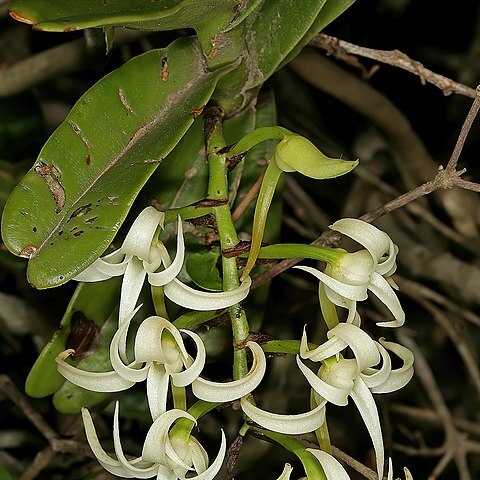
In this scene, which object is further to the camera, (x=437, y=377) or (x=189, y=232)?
(x=437, y=377)

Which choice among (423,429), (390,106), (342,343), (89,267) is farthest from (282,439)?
(423,429)

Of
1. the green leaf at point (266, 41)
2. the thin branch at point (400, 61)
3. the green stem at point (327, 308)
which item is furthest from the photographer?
the thin branch at point (400, 61)

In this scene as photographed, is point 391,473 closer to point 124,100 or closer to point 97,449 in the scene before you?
point 97,449

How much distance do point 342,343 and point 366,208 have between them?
74cm

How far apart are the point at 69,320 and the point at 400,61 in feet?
1.45

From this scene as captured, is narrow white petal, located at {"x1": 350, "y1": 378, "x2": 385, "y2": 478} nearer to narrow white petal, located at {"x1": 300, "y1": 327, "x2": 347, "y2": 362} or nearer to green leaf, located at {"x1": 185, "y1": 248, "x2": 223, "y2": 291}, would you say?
narrow white petal, located at {"x1": 300, "y1": 327, "x2": 347, "y2": 362}

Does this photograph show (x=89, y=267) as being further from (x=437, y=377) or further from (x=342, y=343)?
(x=437, y=377)

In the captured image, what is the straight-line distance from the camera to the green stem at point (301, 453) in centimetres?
62

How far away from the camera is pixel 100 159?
0.70 metres

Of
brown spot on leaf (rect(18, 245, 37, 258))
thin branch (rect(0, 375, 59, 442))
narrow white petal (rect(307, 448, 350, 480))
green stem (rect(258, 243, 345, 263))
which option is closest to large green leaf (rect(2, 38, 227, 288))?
brown spot on leaf (rect(18, 245, 37, 258))

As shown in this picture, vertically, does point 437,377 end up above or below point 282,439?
above

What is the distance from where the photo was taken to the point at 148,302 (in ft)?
2.87

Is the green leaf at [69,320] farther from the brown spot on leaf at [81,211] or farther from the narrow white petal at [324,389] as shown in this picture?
the narrow white petal at [324,389]

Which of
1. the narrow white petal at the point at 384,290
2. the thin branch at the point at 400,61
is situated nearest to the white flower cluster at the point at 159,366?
the narrow white petal at the point at 384,290
